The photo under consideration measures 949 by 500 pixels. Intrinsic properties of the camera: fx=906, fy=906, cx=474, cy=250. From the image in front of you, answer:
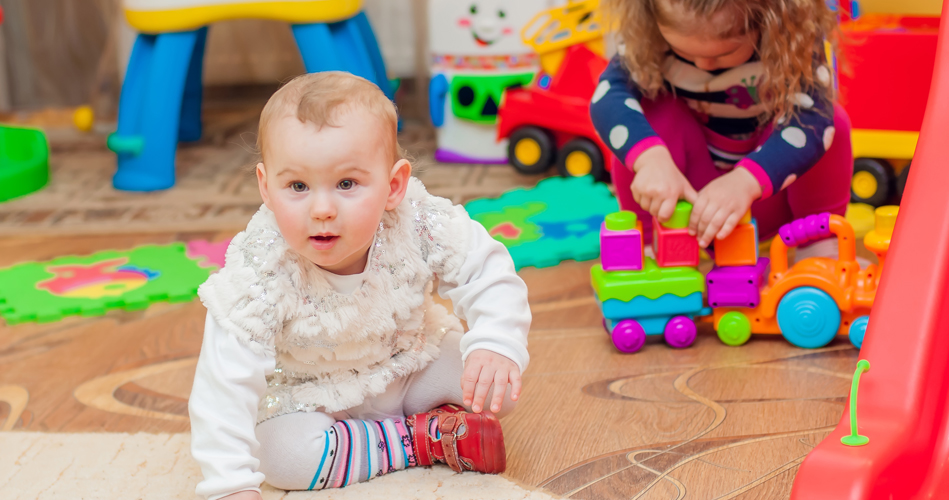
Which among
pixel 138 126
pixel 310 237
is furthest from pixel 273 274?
pixel 138 126

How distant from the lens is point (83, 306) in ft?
3.66

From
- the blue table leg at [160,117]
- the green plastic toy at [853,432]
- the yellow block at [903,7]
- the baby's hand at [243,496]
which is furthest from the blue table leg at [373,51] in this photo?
the green plastic toy at [853,432]

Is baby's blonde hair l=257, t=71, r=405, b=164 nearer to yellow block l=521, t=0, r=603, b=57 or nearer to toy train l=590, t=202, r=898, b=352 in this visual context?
toy train l=590, t=202, r=898, b=352

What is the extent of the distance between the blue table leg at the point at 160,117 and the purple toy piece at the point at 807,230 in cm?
119

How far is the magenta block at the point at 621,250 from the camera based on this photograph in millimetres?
905

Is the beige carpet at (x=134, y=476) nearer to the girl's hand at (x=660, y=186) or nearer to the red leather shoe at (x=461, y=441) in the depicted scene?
the red leather shoe at (x=461, y=441)

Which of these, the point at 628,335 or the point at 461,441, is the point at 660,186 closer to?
the point at 628,335

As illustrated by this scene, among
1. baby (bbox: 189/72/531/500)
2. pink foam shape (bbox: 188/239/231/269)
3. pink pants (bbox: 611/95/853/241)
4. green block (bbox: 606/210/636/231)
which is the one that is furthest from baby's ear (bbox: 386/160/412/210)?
pink foam shape (bbox: 188/239/231/269)

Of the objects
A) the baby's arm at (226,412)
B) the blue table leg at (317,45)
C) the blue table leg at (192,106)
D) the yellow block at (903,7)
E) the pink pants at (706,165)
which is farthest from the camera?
the blue table leg at (192,106)

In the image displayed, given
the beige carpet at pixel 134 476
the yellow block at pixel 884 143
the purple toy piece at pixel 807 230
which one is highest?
the purple toy piece at pixel 807 230

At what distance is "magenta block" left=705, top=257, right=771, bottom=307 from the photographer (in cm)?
91

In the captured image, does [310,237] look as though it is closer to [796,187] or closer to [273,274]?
[273,274]

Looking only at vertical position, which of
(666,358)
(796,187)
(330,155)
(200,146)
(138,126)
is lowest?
(200,146)

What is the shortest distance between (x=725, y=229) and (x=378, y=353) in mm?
369
